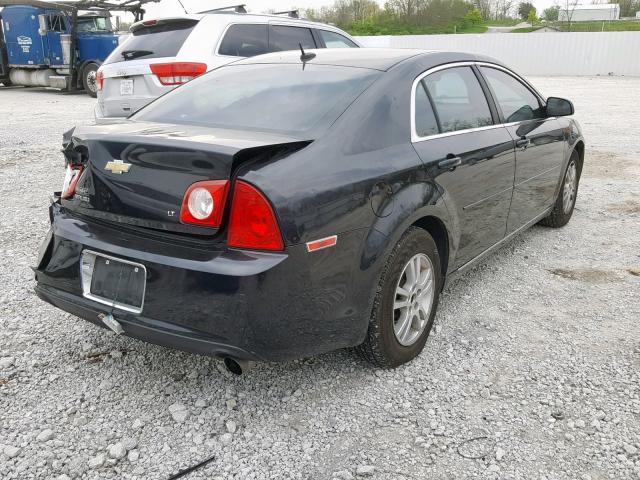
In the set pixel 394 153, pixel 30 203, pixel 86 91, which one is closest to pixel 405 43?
pixel 86 91

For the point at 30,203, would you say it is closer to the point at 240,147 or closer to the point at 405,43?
the point at 240,147

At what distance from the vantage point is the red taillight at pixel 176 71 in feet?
20.5

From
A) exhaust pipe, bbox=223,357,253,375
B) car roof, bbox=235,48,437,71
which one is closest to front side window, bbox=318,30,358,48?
car roof, bbox=235,48,437,71

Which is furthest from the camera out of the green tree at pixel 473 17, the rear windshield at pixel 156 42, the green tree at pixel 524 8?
the green tree at pixel 524 8

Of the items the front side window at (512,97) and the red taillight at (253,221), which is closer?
the red taillight at (253,221)

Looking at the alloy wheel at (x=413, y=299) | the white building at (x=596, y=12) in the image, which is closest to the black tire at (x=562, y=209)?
the alloy wheel at (x=413, y=299)

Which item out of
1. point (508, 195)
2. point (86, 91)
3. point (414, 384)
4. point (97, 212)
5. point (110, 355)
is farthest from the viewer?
point (86, 91)

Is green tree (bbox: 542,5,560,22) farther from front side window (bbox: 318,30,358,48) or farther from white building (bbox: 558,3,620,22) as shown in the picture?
front side window (bbox: 318,30,358,48)

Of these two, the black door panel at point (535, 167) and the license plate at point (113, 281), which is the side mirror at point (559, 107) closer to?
the black door panel at point (535, 167)

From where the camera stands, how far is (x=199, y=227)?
238cm

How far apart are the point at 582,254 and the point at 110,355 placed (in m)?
3.66

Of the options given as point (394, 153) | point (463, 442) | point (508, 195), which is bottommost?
point (463, 442)

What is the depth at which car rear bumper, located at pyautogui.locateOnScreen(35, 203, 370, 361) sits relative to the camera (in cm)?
230

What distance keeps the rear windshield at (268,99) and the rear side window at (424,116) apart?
0.29 m
